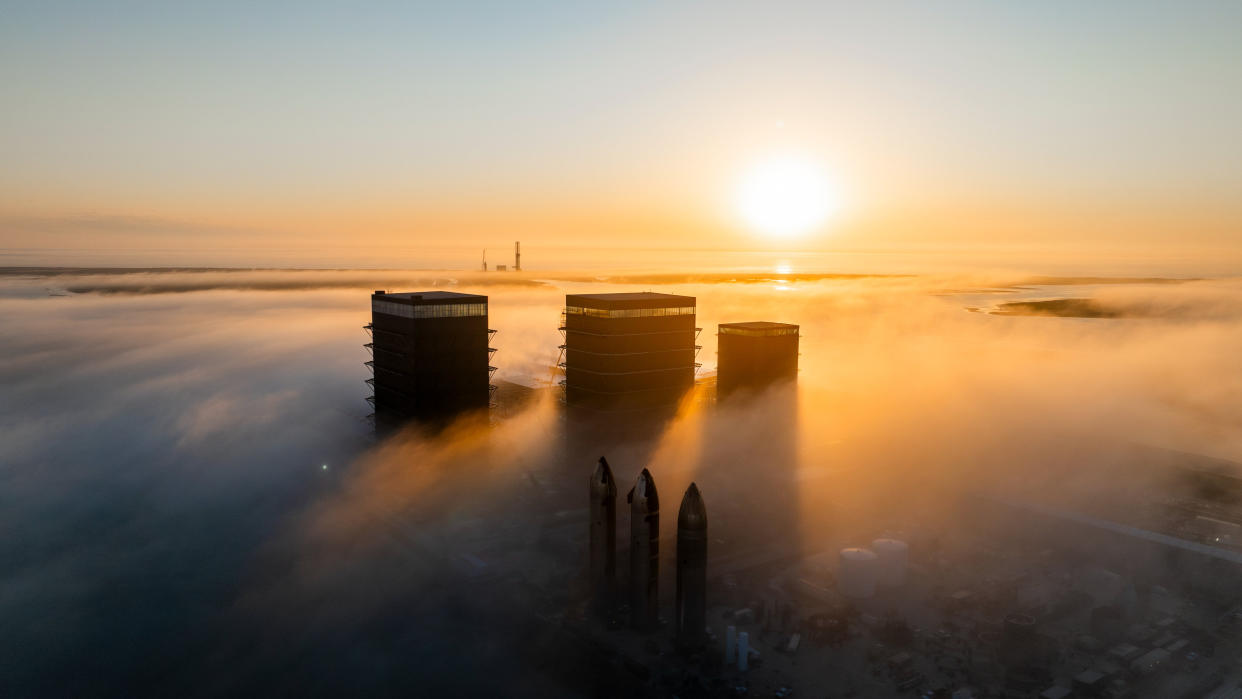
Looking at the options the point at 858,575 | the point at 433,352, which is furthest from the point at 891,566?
the point at 433,352

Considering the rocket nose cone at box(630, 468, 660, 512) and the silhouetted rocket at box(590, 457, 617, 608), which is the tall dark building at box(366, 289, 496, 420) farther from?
the rocket nose cone at box(630, 468, 660, 512)

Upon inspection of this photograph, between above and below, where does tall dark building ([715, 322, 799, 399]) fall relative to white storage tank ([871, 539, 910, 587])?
above

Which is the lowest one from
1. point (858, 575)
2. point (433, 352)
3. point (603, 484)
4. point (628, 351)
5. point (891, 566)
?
point (858, 575)

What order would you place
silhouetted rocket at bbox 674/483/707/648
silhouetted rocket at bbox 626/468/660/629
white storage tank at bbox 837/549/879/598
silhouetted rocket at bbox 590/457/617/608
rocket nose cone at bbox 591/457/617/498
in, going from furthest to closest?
1. white storage tank at bbox 837/549/879/598
2. rocket nose cone at bbox 591/457/617/498
3. silhouetted rocket at bbox 590/457/617/608
4. silhouetted rocket at bbox 626/468/660/629
5. silhouetted rocket at bbox 674/483/707/648

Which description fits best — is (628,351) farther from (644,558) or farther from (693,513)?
(693,513)

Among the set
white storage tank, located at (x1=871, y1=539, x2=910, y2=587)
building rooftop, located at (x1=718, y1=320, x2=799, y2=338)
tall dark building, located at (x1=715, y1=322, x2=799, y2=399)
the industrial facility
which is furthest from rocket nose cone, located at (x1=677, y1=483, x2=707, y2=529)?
building rooftop, located at (x1=718, y1=320, x2=799, y2=338)

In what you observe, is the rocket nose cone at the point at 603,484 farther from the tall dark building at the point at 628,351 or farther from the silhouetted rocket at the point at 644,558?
the tall dark building at the point at 628,351

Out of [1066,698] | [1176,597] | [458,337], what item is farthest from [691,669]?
[458,337]

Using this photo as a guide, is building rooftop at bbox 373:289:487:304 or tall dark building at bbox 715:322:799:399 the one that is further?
tall dark building at bbox 715:322:799:399
